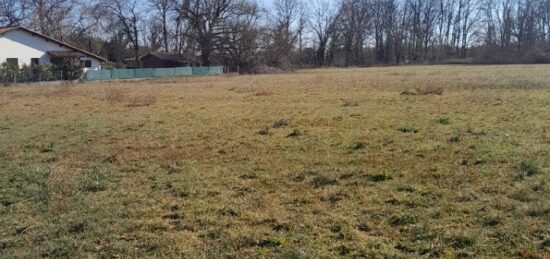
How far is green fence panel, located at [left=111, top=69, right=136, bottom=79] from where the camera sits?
4923cm

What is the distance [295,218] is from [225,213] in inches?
33.3

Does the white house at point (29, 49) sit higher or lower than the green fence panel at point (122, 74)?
higher

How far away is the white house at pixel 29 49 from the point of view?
4294cm

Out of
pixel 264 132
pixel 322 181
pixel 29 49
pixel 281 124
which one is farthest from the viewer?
pixel 29 49

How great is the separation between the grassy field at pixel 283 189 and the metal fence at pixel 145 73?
122ft

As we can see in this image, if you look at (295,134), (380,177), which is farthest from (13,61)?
(380,177)

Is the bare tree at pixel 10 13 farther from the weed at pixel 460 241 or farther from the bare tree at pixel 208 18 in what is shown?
the weed at pixel 460 241

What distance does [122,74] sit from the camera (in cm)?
5044

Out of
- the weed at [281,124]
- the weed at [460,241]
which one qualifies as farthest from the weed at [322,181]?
the weed at [281,124]

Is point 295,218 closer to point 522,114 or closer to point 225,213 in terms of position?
point 225,213

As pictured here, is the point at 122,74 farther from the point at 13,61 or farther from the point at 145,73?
the point at 13,61

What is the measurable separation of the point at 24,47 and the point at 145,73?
1322 cm

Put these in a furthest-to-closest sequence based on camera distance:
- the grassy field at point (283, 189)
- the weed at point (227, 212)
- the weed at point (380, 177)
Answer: the weed at point (380, 177) < the weed at point (227, 212) < the grassy field at point (283, 189)

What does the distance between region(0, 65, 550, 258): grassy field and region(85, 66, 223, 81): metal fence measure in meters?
37.0
